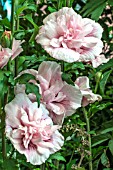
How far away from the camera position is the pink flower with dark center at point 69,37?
703 mm

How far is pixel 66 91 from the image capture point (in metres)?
0.72

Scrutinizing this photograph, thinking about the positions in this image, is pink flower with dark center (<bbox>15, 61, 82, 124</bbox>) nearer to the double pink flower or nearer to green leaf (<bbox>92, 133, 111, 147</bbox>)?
the double pink flower

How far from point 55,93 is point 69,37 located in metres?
0.10

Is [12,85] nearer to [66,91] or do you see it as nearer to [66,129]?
[66,91]

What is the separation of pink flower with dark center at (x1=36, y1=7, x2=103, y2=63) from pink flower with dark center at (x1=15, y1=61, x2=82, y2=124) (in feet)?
0.12

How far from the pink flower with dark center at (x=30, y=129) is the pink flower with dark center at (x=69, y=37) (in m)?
0.11

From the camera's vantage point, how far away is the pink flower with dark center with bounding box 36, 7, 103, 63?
2.31 ft

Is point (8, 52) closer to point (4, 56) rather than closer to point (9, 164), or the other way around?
point (4, 56)

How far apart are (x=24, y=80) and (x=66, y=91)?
0.09m

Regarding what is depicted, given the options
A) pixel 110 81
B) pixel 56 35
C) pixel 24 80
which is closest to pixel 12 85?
pixel 24 80

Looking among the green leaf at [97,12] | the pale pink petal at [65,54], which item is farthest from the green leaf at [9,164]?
the green leaf at [97,12]

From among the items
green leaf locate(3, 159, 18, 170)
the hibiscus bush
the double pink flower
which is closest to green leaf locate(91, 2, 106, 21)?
the hibiscus bush

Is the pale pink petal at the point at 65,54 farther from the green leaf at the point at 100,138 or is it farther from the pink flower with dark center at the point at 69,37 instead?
→ the green leaf at the point at 100,138

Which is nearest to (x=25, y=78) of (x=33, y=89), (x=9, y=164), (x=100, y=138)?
(x=33, y=89)
